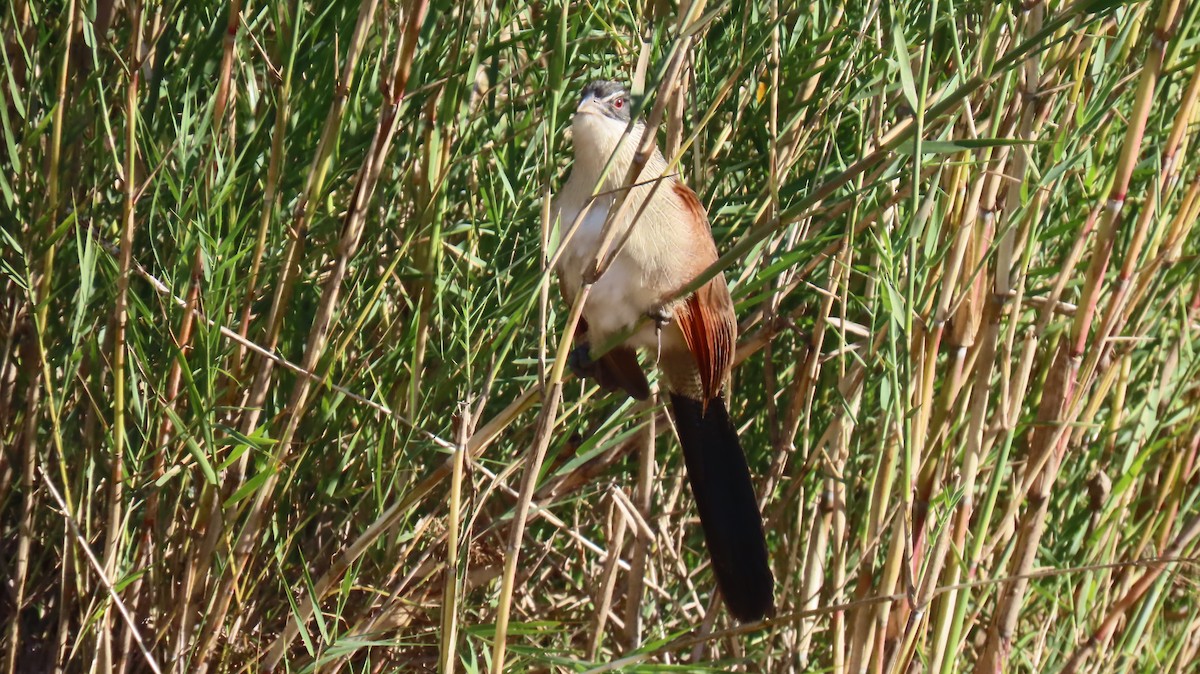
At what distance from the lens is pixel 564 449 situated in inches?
73.9

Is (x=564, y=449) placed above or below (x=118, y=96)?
below

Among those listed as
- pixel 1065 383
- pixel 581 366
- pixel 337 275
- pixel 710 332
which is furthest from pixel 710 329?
pixel 337 275

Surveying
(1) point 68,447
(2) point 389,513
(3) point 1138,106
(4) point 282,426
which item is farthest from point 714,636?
(1) point 68,447

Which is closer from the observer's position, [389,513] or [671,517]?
[389,513]

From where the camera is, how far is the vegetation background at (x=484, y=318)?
5.07ft

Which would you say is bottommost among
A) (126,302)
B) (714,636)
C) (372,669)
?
(372,669)

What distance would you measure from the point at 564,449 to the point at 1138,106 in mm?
946

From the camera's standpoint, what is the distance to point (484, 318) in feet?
5.62

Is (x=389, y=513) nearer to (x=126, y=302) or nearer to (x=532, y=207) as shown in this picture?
(x=126, y=302)

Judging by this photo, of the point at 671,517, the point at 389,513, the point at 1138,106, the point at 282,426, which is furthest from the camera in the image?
the point at 671,517

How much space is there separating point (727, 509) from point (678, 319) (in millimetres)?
334

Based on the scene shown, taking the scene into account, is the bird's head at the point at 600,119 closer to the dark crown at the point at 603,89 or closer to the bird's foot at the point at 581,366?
the dark crown at the point at 603,89

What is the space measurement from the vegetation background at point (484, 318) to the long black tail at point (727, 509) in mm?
71

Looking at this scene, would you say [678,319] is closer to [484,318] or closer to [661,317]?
[661,317]
